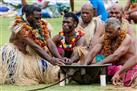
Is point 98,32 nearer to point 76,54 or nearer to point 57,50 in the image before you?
point 76,54

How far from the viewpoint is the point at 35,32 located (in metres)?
8.33

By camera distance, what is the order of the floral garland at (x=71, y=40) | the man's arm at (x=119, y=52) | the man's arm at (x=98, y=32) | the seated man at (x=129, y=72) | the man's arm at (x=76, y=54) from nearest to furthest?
the seated man at (x=129, y=72) → the man's arm at (x=119, y=52) → the man's arm at (x=76, y=54) → the floral garland at (x=71, y=40) → the man's arm at (x=98, y=32)

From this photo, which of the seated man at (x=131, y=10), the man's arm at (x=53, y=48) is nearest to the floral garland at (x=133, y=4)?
the seated man at (x=131, y=10)

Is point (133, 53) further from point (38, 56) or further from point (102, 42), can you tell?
point (38, 56)

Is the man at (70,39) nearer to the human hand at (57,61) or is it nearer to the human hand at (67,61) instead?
the human hand at (67,61)

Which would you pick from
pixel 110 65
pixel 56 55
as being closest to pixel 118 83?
pixel 110 65

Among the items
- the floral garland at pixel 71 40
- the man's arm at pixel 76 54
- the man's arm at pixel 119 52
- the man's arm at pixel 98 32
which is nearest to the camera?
the man's arm at pixel 119 52

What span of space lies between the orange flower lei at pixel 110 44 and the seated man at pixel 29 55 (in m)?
0.57

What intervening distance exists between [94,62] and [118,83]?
1.77 feet

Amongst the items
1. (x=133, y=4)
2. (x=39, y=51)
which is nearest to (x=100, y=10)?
(x=39, y=51)

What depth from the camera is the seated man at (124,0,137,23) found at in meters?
15.4

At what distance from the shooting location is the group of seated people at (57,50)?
8.14 meters

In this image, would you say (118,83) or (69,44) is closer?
(118,83)

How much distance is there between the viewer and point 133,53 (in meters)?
8.23
